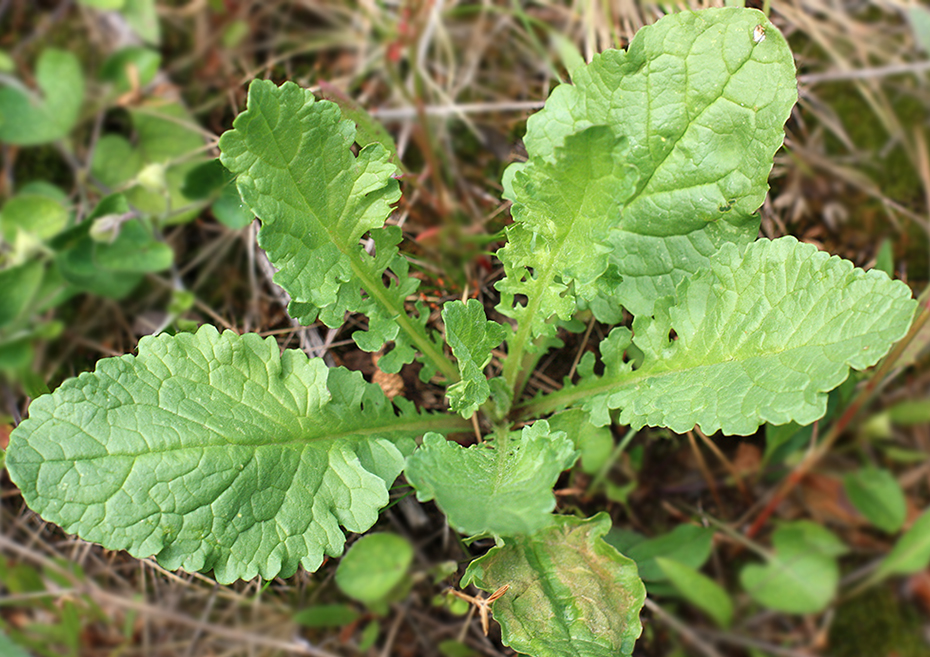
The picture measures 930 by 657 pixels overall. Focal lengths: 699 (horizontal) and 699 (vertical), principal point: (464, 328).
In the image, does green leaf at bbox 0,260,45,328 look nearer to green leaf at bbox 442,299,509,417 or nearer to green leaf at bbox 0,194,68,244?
green leaf at bbox 0,194,68,244

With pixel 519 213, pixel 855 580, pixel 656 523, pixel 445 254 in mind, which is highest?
pixel 519 213

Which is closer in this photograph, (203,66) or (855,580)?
(855,580)

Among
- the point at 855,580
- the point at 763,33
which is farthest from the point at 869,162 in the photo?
the point at 855,580

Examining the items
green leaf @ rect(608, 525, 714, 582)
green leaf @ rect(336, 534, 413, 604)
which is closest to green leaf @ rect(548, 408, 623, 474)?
green leaf @ rect(608, 525, 714, 582)

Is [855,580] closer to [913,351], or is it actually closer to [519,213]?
[913,351]

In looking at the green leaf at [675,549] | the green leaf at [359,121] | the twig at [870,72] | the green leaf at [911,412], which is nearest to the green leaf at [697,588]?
the green leaf at [675,549]
